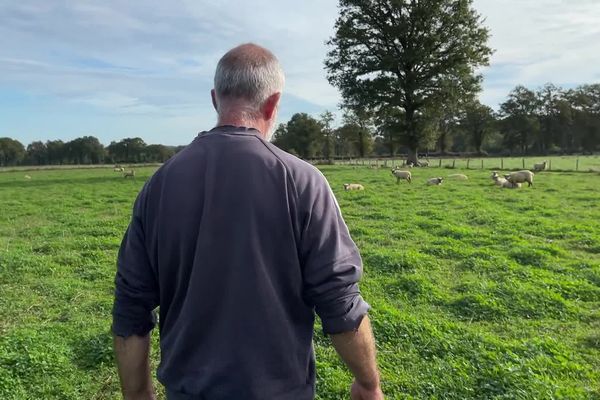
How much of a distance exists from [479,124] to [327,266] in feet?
323

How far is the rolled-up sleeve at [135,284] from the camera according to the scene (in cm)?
222

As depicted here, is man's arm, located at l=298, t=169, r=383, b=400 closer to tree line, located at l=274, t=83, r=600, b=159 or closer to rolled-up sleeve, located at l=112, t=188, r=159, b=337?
rolled-up sleeve, located at l=112, t=188, r=159, b=337

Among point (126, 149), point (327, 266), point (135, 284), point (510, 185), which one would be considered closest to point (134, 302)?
point (135, 284)

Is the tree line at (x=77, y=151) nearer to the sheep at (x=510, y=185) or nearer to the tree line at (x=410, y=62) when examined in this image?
the tree line at (x=410, y=62)

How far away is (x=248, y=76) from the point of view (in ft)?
6.99

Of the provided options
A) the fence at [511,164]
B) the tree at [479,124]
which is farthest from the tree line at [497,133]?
the fence at [511,164]

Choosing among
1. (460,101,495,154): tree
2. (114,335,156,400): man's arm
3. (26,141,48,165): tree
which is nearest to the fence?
(114,335,156,400): man's arm

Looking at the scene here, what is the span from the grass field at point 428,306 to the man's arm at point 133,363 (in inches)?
95.7

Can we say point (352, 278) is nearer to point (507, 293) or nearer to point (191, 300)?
point (191, 300)

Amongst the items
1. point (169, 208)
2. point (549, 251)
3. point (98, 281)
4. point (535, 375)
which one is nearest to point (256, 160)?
point (169, 208)

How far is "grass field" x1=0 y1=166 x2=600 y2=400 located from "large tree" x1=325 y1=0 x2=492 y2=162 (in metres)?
26.8

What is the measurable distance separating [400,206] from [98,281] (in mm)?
10428

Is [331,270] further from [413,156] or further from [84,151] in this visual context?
[84,151]

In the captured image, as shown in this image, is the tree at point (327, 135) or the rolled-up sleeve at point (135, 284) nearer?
the rolled-up sleeve at point (135, 284)
